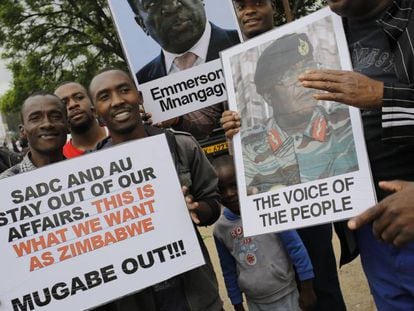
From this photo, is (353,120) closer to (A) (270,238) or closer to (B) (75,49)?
(A) (270,238)

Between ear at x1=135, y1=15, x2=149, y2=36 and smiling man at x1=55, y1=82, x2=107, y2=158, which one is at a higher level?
ear at x1=135, y1=15, x2=149, y2=36

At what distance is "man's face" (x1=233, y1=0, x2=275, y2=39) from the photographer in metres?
2.79

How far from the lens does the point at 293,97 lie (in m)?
1.87

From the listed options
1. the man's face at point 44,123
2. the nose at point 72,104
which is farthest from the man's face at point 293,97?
the nose at point 72,104

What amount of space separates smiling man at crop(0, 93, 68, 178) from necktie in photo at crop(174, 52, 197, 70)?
0.81 m

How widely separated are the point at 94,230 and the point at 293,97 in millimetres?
994

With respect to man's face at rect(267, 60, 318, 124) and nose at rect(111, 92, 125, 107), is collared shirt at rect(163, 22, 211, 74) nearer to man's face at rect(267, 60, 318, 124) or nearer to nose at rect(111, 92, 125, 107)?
nose at rect(111, 92, 125, 107)

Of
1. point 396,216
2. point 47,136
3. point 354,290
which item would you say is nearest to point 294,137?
point 396,216

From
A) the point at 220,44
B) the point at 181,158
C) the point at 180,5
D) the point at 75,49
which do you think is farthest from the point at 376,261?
the point at 75,49

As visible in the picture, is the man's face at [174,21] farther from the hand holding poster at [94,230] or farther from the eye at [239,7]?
the hand holding poster at [94,230]

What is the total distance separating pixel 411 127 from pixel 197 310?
1.21 meters

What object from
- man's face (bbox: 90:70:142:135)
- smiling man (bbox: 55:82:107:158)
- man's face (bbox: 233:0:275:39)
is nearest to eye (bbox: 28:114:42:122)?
man's face (bbox: 90:70:142:135)

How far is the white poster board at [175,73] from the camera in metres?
2.82

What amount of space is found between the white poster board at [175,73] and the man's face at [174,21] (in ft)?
0.10
